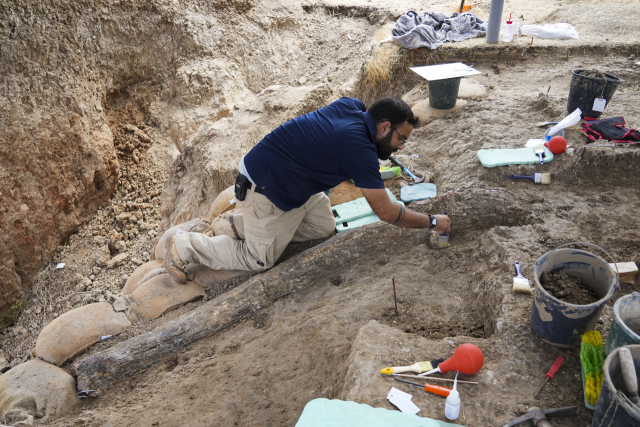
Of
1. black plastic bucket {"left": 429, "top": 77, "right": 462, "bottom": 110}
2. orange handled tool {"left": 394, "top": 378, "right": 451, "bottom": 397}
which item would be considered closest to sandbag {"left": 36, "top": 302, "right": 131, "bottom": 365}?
orange handled tool {"left": 394, "top": 378, "right": 451, "bottom": 397}

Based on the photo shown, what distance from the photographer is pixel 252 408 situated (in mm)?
2297

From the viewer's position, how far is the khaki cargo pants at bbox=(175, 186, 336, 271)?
3.27m

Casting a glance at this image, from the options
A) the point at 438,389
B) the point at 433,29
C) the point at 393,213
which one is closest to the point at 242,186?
the point at 393,213

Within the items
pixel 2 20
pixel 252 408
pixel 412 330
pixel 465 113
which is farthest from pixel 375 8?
pixel 252 408

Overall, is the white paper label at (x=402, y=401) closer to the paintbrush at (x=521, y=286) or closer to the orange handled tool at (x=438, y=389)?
the orange handled tool at (x=438, y=389)

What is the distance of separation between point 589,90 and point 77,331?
16.8 feet

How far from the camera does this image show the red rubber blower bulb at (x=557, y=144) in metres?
3.52

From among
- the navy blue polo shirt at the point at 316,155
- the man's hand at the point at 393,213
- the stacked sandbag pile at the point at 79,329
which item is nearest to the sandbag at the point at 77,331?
the stacked sandbag pile at the point at 79,329

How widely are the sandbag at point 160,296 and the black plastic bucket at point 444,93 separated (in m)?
3.58

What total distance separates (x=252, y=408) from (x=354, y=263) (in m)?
1.41

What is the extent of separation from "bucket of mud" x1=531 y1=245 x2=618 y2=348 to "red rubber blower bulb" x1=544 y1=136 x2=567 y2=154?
182 centimetres

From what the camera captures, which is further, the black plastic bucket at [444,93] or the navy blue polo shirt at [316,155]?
the black plastic bucket at [444,93]

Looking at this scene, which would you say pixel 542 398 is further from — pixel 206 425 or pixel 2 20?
pixel 2 20

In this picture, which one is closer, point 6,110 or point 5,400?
point 5,400
